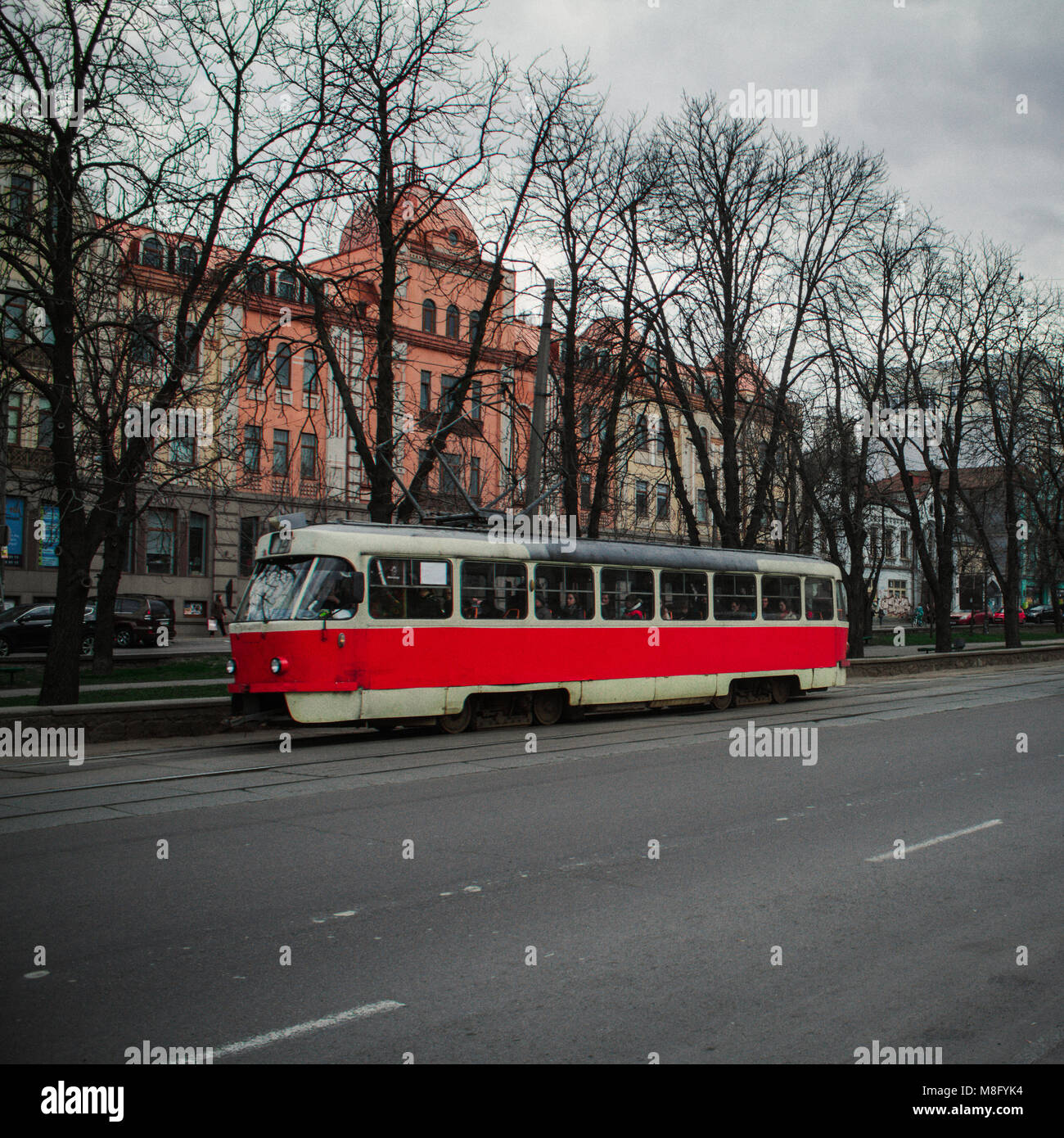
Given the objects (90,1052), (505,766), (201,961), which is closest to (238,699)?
(505,766)

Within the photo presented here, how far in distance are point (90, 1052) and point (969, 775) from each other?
8891 mm

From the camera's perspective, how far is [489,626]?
15422 mm

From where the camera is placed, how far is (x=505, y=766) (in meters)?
11.7

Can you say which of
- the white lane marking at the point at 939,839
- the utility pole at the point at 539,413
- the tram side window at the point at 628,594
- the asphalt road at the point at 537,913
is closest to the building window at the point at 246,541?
the utility pole at the point at 539,413

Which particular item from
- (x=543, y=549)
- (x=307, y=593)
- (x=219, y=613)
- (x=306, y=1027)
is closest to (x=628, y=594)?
A: (x=543, y=549)

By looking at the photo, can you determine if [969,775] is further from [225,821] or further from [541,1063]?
[541,1063]

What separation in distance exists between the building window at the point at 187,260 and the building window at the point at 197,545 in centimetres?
2722

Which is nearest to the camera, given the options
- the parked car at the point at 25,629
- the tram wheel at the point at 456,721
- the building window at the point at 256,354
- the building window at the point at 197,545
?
the tram wheel at the point at 456,721

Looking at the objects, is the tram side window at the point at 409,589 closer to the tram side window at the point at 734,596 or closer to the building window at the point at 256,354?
the building window at the point at 256,354

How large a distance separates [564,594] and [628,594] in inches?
58.6

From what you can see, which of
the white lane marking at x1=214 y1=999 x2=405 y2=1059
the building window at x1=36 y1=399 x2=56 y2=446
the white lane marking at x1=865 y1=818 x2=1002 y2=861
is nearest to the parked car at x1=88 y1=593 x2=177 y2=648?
the building window at x1=36 y1=399 x2=56 y2=446

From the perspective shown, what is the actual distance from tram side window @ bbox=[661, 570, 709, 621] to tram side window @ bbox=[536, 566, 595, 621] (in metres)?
1.77

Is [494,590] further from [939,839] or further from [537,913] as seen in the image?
[537,913]

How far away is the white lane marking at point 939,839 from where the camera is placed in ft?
23.4
